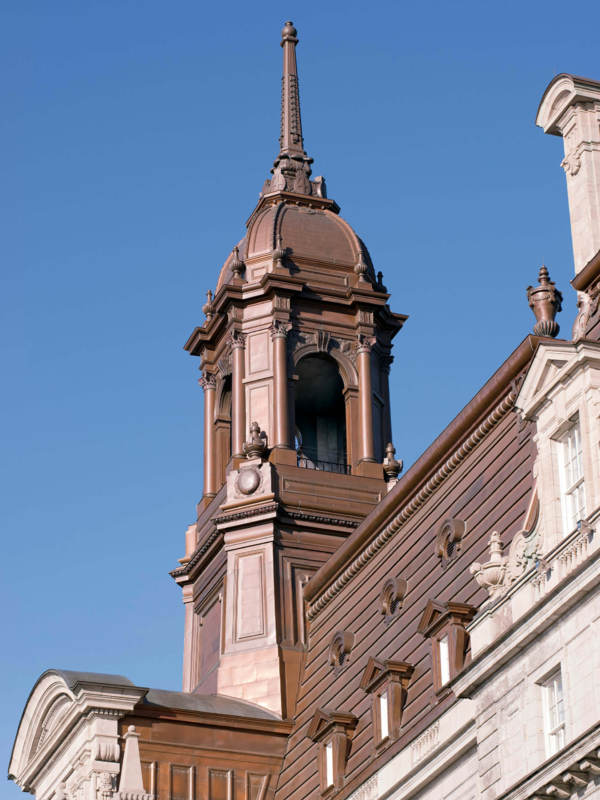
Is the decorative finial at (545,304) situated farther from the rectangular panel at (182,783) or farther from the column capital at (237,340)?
the column capital at (237,340)

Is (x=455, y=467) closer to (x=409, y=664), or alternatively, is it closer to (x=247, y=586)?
(x=409, y=664)

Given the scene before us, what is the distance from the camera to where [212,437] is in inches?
2474

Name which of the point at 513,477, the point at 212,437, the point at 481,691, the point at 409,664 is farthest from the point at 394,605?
the point at 212,437

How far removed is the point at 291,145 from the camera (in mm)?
67562

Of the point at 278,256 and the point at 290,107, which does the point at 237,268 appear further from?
the point at 290,107

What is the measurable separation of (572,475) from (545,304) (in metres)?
6.20

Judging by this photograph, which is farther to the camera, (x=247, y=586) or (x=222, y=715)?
(x=247, y=586)

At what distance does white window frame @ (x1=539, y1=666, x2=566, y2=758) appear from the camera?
33.0 metres

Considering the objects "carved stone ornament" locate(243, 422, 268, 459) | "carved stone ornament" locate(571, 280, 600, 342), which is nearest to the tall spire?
"carved stone ornament" locate(243, 422, 268, 459)

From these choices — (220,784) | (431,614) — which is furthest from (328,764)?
(431,614)

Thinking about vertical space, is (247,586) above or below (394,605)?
above

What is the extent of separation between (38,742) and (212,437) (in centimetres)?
1273

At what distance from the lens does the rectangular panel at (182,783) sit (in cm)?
5088

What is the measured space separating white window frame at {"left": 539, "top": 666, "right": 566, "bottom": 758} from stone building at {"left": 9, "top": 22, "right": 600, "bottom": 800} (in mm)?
56
